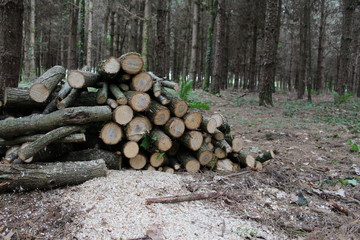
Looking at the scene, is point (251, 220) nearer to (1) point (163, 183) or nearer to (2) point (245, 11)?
(1) point (163, 183)

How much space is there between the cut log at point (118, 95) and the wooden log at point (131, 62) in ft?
1.02

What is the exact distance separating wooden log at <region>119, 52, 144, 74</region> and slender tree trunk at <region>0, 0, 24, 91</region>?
1.95 m

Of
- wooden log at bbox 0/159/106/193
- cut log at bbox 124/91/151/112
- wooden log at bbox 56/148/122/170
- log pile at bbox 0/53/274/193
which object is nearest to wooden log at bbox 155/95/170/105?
log pile at bbox 0/53/274/193

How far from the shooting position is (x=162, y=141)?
3.94 m

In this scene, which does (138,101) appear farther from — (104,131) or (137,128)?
(104,131)

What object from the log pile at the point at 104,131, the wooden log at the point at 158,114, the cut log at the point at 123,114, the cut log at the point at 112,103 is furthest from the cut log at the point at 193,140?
the cut log at the point at 112,103

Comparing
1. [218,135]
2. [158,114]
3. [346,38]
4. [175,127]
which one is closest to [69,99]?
[158,114]

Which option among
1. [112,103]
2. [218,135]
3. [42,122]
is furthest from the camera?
[218,135]

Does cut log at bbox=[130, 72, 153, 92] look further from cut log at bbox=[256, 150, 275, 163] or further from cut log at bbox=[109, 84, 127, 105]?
→ cut log at bbox=[256, 150, 275, 163]

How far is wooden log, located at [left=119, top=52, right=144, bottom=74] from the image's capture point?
13.0 ft

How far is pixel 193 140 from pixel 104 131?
4.25ft

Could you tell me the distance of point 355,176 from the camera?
429cm

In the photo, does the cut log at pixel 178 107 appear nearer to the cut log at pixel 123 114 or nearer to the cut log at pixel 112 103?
the cut log at pixel 123 114

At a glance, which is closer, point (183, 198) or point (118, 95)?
point (183, 198)
